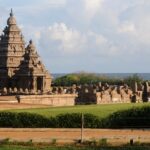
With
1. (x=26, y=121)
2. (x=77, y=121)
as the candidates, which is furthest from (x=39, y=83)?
(x=77, y=121)

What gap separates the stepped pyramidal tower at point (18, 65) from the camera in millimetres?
57750

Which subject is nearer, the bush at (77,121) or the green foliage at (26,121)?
the bush at (77,121)

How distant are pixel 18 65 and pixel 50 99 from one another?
12.8 m

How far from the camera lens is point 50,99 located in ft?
161

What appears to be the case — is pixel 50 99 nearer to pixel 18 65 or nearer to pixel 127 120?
pixel 18 65

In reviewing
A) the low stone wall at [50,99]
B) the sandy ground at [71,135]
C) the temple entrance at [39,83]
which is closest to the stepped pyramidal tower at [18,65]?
the temple entrance at [39,83]

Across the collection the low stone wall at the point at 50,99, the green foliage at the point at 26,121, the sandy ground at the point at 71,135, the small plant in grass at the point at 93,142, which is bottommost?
the small plant in grass at the point at 93,142

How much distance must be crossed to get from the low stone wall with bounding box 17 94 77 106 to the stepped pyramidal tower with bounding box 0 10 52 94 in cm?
524

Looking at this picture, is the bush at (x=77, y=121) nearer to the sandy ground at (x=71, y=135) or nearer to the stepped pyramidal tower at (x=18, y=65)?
the sandy ground at (x=71, y=135)

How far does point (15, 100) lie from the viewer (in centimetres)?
4478

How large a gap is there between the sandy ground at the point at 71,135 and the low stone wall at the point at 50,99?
1883 cm

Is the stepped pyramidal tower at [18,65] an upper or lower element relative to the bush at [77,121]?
upper

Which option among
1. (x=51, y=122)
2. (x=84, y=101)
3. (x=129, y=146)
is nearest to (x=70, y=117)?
(x=51, y=122)

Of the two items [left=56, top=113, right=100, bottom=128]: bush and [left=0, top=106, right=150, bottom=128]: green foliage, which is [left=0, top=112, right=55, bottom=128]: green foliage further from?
[left=56, top=113, right=100, bottom=128]: bush
